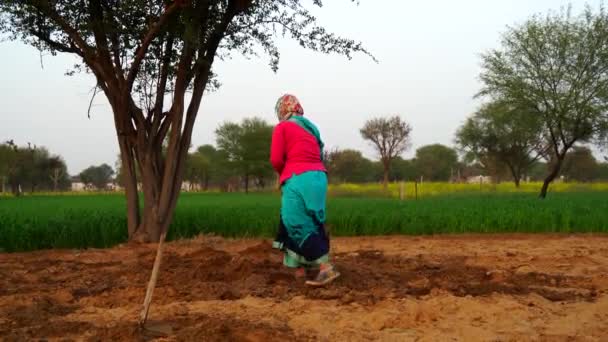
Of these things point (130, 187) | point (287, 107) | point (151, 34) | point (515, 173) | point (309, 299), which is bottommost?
point (309, 299)

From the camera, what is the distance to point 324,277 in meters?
4.79

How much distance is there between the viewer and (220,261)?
5.56 meters

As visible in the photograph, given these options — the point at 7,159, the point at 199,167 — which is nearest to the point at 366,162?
the point at 199,167

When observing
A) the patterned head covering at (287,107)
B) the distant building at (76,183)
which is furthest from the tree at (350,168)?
the patterned head covering at (287,107)

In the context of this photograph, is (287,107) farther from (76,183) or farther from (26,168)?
(76,183)

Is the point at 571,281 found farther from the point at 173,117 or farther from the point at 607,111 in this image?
the point at 607,111

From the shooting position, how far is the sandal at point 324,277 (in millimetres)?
4754

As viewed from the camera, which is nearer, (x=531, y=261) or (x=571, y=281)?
(x=571, y=281)

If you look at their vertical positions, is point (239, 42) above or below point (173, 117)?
above

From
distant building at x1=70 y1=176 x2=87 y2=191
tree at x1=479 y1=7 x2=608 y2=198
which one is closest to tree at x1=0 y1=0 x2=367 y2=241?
tree at x1=479 y1=7 x2=608 y2=198

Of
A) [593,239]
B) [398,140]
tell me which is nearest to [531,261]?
[593,239]

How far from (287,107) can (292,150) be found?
1.46ft

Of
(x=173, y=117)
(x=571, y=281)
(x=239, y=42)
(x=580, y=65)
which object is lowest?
(x=571, y=281)

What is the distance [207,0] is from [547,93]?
1742 centimetres
